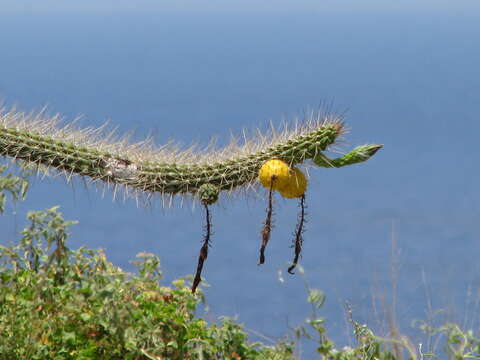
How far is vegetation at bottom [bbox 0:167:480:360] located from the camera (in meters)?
2.85

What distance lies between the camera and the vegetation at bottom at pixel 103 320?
2852 mm

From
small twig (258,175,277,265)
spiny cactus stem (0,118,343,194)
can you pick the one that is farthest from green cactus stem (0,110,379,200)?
small twig (258,175,277,265)

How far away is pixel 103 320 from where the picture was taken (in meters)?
2.93

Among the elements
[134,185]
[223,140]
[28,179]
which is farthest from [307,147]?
[28,179]

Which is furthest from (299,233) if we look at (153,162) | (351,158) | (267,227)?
(153,162)

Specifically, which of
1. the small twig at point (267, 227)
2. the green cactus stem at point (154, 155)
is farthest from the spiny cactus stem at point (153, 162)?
the small twig at point (267, 227)

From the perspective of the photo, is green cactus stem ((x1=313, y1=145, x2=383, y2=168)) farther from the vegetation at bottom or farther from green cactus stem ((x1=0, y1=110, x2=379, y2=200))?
the vegetation at bottom

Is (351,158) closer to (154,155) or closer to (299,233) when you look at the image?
(299,233)

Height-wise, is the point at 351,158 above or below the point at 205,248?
above

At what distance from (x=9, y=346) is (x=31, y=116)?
3.01ft

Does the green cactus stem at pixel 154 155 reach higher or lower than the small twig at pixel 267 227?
higher

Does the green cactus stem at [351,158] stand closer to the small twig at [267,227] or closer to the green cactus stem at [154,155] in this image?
the green cactus stem at [154,155]

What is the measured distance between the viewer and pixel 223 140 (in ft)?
9.95

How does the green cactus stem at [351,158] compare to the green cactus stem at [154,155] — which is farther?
the green cactus stem at [154,155]
